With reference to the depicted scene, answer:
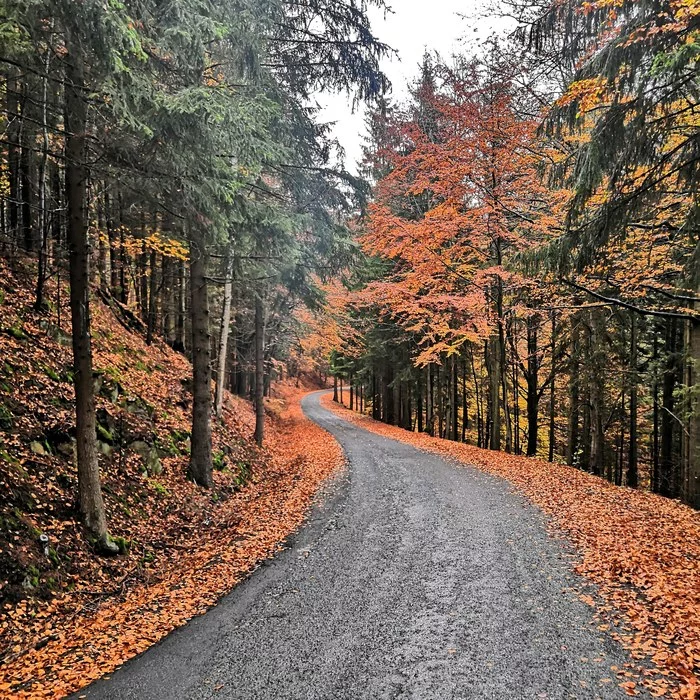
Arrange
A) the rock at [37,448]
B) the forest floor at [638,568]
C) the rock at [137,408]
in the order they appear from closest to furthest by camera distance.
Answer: the forest floor at [638,568] → the rock at [37,448] → the rock at [137,408]

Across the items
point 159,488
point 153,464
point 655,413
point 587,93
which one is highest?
point 587,93

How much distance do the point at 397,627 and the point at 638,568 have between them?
3366 mm

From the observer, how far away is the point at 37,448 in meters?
6.43

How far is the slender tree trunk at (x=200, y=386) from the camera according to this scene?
9.75 metres

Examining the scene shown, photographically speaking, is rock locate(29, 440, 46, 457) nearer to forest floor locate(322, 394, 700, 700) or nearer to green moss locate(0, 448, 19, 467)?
green moss locate(0, 448, 19, 467)

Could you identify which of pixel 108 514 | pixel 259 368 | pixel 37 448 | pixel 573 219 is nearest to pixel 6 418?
pixel 37 448

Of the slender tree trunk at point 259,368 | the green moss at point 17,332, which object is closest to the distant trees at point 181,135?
the green moss at point 17,332

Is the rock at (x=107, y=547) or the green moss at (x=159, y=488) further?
the green moss at (x=159, y=488)

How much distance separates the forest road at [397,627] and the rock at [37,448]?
3.62 meters

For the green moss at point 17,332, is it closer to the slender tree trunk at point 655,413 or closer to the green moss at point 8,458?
the green moss at point 8,458

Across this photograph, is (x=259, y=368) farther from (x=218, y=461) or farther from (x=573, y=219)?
(x=573, y=219)

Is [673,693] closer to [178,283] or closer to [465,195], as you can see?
[465,195]

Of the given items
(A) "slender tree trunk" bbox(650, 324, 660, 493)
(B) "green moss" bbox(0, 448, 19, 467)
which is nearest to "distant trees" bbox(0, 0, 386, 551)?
(B) "green moss" bbox(0, 448, 19, 467)

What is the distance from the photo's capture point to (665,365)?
1514 cm
